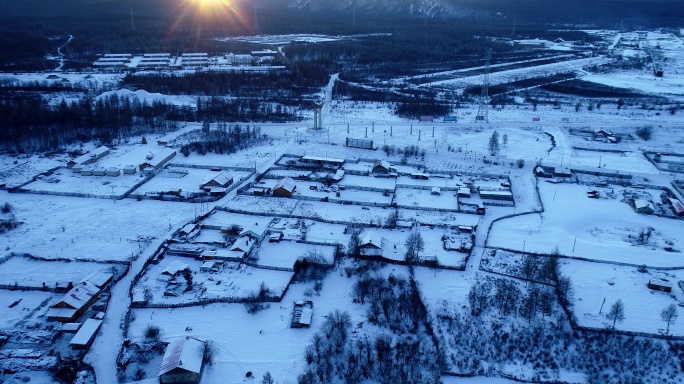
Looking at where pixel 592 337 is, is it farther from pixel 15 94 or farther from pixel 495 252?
pixel 15 94

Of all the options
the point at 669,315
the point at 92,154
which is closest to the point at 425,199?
the point at 669,315

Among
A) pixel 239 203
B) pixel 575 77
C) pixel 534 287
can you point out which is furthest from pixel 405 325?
pixel 575 77

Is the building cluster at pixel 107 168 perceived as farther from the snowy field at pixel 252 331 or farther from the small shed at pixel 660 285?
the small shed at pixel 660 285

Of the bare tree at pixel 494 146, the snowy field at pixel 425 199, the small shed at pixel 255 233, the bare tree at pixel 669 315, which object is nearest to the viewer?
the bare tree at pixel 669 315

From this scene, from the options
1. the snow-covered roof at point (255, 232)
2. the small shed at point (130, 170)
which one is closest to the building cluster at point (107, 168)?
the small shed at point (130, 170)

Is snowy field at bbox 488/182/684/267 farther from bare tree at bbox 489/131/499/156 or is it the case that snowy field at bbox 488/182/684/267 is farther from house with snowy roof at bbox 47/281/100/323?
house with snowy roof at bbox 47/281/100/323

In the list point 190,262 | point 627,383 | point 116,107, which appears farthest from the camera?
point 116,107

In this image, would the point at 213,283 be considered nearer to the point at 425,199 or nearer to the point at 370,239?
the point at 370,239
